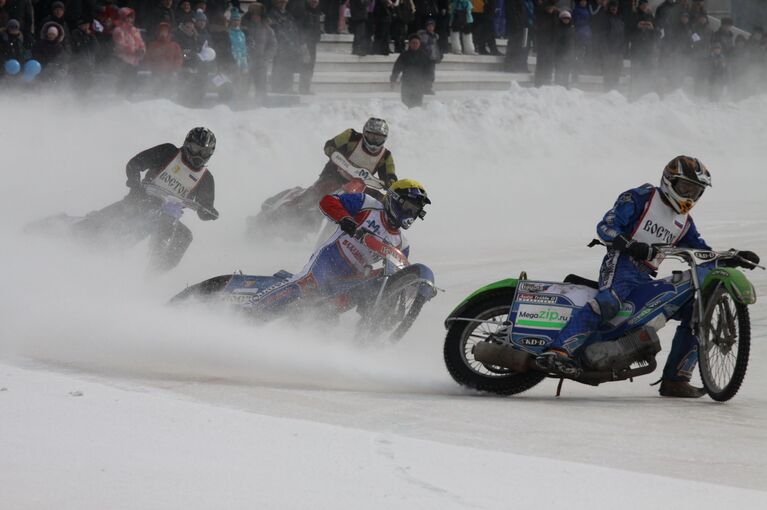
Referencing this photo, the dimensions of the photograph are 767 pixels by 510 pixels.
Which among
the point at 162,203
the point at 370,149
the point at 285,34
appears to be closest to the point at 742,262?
the point at 162,203

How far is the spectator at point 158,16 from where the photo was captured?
2100 centimetres

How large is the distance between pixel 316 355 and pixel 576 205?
12.7m

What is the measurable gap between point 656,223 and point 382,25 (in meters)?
16.4

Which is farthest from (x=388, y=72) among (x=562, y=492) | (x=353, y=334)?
(x=562, y=492)

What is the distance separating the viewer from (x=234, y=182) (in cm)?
2150

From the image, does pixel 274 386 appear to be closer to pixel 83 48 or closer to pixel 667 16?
pixel 83 48

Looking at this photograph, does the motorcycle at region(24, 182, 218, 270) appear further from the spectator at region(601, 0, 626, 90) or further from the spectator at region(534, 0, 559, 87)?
the spectator at region(601, 0, 626, 90)

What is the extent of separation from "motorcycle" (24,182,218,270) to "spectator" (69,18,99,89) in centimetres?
644

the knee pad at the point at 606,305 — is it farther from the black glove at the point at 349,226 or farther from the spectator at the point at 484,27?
the spectator at the point at 484,27

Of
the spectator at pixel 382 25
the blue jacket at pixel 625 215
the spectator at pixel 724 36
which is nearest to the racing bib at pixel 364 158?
the blue jacket at pixel 625 215

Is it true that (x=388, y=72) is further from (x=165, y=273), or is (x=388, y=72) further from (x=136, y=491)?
(x=136, y=491)

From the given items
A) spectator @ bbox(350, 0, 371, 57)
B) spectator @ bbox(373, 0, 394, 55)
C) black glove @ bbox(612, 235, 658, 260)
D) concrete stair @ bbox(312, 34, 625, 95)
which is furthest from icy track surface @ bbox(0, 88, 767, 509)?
spectator @ bbox(373, 0, 394, 55)

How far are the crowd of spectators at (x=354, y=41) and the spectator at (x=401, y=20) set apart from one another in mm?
25

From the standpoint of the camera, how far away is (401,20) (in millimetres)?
Result: 25281
